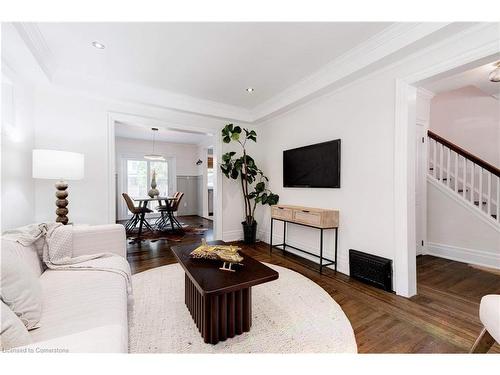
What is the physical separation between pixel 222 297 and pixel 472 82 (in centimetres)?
444

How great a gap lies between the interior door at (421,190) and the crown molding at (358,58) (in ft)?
6.01

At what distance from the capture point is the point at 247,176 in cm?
411

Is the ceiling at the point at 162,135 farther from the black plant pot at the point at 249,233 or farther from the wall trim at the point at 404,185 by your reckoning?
the wall trim at the point at 404,185

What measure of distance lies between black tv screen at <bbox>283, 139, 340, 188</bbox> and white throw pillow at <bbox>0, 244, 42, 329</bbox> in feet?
9.40

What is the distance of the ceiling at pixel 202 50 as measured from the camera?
2.01 m

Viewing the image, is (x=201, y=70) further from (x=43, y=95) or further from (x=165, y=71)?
(x=43, y=95)

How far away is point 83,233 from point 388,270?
2918mm

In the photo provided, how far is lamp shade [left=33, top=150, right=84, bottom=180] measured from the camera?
7.21 ft

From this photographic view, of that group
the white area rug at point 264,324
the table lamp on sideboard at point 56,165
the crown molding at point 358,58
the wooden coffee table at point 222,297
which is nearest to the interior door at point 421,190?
the crown molding at point 358,58

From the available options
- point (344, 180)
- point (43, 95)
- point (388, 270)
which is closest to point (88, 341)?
point (388, 270)

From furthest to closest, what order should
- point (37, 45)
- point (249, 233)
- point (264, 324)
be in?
1. point (249, 233)
2. point (37, 45)
3. point (264, 324)

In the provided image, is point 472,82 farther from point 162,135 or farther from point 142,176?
point 142,176

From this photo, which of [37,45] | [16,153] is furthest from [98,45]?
[16,153]

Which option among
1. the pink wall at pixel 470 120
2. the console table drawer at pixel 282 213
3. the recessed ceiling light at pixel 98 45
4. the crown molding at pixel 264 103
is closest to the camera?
the crown molding at pixel 264 103
